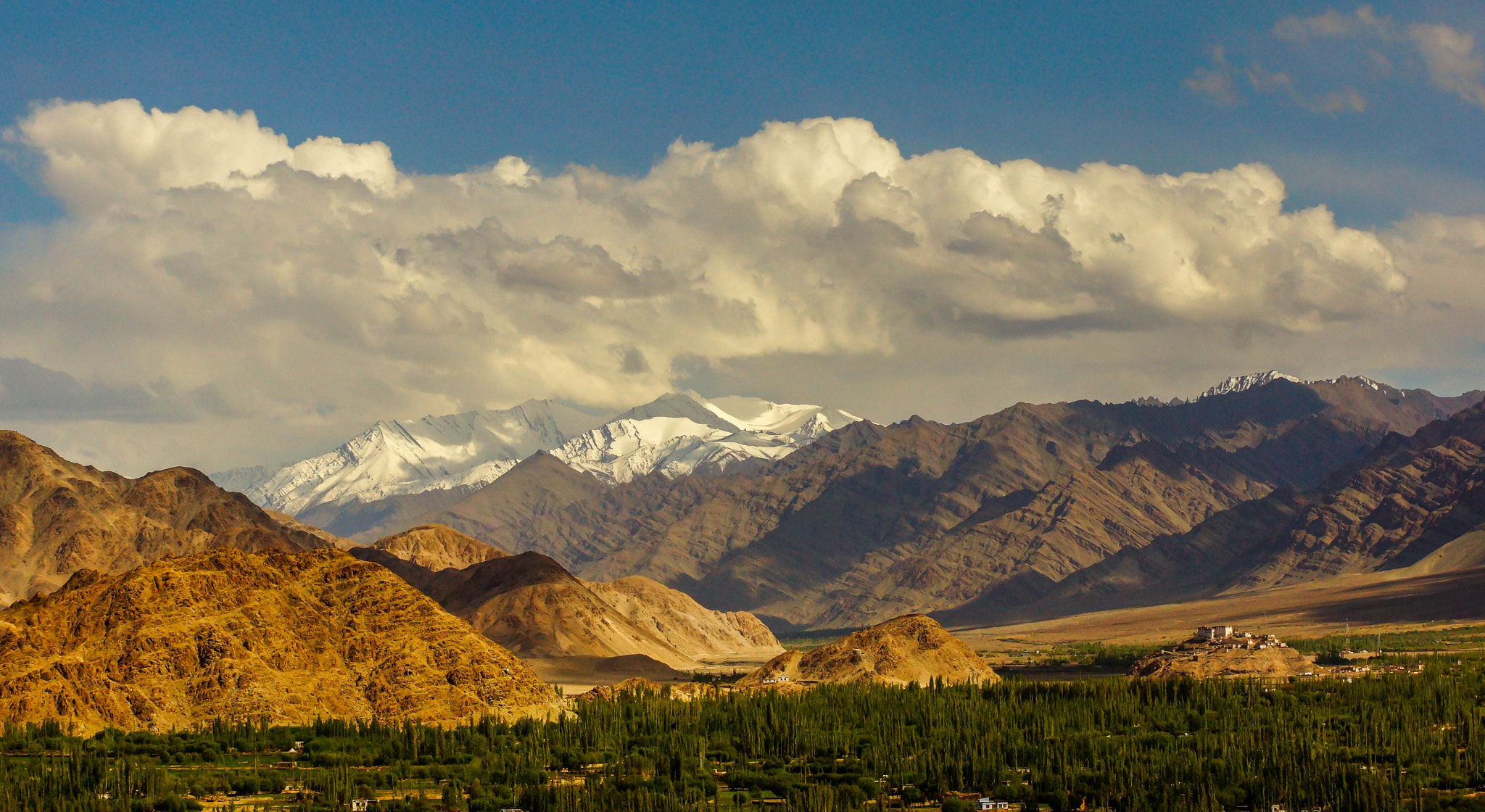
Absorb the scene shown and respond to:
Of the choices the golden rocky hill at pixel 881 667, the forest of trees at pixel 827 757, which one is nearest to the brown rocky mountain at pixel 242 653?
the forest of trees at pixel 827 757

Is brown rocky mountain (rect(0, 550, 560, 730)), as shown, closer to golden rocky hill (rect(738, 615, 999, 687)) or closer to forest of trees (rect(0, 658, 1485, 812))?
forest of trees (rect(0, 658, 1485, 812))

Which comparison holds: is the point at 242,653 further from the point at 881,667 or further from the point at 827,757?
the point at 881,667

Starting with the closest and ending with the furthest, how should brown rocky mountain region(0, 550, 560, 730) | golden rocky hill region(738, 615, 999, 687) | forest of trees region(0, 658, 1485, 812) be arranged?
forest of trees region(0, 658, 1485, 812) → brown rocky mountain region(0, 550, 560, 730) → golden rocky hill region(738, 615, 999, 687)

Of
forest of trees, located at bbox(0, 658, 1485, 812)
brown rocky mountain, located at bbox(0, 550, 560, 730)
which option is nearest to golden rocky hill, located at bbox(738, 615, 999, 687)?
forest of trees, located at bbox(0, 658, 1485, 812)

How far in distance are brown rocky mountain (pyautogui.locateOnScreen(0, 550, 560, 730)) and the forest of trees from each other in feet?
16.4

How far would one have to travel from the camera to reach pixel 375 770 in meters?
105

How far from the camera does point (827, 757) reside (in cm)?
11719

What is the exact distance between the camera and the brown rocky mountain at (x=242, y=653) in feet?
401

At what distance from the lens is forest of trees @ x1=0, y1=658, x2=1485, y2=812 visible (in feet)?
308

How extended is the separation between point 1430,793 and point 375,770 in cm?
7077

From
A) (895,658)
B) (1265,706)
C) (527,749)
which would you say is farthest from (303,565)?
(1265,706)

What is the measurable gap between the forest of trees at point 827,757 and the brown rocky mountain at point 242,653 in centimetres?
500

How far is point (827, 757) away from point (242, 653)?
52.1m

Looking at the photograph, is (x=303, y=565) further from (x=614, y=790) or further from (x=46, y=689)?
(x=614, y=790)
